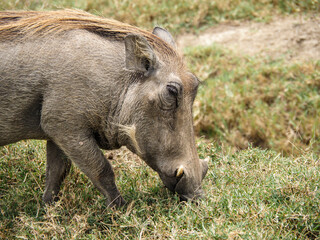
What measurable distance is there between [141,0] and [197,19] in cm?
99

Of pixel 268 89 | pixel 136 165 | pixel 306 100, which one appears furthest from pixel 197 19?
pixel 136 165

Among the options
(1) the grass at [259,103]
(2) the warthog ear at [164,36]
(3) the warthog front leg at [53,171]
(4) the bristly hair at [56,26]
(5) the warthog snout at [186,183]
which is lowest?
(1) the grass at [259,103]

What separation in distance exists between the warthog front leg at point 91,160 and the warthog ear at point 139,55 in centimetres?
61

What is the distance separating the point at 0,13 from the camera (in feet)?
11.1

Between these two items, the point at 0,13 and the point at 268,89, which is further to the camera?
the point at 268,89

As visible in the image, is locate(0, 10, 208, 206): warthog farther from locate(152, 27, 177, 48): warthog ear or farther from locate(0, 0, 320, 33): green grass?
locate(0, 0, 320, 33): green grass

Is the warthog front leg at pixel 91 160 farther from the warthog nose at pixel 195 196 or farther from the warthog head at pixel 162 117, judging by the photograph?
the warthog nose at pixel 195 196

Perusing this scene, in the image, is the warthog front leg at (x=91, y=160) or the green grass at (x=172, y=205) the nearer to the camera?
the green grass at (x=172, y=205)

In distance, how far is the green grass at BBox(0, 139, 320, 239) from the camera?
2779 millimetres

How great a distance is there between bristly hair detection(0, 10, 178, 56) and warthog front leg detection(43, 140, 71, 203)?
896mm

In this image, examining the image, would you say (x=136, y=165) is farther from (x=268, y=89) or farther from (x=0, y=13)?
(x=268, y=89)

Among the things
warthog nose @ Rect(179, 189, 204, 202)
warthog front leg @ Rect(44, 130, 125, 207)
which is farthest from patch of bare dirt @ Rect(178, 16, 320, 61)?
warthog front leg @ Rect(44, 130, 125, 207)

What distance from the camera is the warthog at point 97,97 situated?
3027mm

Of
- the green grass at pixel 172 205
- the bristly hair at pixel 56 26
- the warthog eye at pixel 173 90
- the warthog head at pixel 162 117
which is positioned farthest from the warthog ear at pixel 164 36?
the green grass at pixel 172 205
